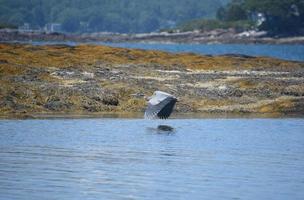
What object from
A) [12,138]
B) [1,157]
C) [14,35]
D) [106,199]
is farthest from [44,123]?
[14,35]

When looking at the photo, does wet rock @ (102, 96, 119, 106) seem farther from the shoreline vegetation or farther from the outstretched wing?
A: the outstretched wing

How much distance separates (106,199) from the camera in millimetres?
17578

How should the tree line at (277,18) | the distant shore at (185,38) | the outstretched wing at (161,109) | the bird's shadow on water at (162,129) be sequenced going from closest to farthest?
the bird's shadow on water at (162,129), the outstretched wing at (161,109), the distant shore at (185,38), the tree line at (277,18)

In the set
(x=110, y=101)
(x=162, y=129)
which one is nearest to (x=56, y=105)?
(x=110, y=101)

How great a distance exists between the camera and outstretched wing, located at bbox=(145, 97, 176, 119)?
96.1 ft

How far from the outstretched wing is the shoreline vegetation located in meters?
2.93

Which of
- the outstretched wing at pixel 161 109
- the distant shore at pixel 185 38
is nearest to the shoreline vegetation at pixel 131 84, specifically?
the outstretched wing at pixel 161 109

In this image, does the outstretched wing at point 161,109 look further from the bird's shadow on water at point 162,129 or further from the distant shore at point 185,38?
the distant shore at point 185,38

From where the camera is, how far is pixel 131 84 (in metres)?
36.2

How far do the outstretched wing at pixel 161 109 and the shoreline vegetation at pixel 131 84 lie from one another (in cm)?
293

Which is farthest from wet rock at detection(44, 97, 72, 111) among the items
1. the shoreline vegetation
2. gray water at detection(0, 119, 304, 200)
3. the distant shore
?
the distant shore

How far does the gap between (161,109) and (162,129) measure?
896 millimetres

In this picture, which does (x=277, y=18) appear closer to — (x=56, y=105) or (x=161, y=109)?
(x=56, y=105)

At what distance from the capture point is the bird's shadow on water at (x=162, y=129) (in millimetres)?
27891
